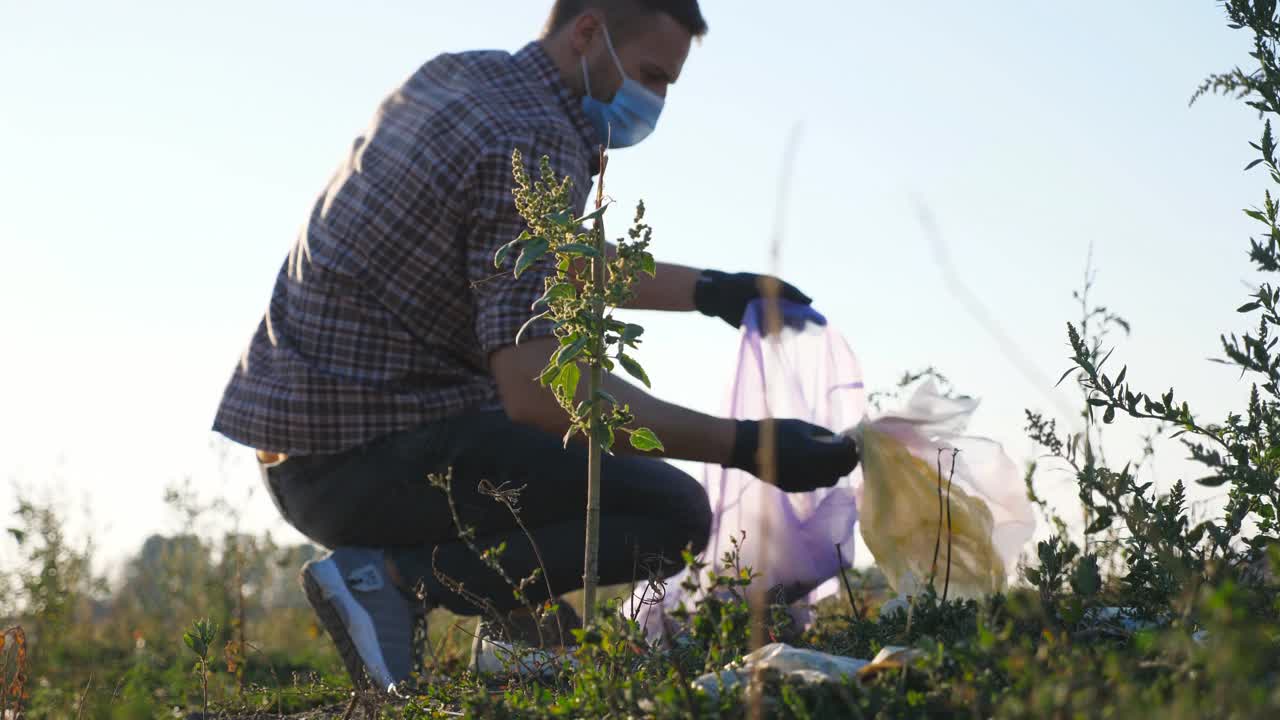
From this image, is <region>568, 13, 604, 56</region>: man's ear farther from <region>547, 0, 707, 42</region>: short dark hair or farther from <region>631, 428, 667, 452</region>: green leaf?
<region>631, 428, 667, 452</region>: green leaf

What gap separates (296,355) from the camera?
12.1 feet

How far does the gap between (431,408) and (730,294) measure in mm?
1043

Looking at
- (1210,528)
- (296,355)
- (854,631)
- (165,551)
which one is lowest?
(165,551)

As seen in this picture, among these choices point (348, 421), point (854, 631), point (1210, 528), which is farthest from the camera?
point (348, 421)

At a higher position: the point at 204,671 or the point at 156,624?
the point at 204,671

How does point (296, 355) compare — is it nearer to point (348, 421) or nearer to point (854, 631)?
point (348, 421)

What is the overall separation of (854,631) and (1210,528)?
2.25ft

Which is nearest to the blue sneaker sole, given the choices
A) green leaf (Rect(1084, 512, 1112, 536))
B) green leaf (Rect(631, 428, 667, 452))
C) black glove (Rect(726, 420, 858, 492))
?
black glove (Rect(726, 420, 858, 492))

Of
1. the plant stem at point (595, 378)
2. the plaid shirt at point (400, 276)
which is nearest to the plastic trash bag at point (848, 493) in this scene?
the plaid shirt at point (400, 276)

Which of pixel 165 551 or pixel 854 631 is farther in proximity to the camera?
pixel 165 551

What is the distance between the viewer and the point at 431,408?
370 cm

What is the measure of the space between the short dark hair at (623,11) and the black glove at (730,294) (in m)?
0.89

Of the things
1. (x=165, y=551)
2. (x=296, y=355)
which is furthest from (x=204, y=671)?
(x=165, y=551)

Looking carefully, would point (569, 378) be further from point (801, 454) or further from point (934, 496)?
point (934, 496)
